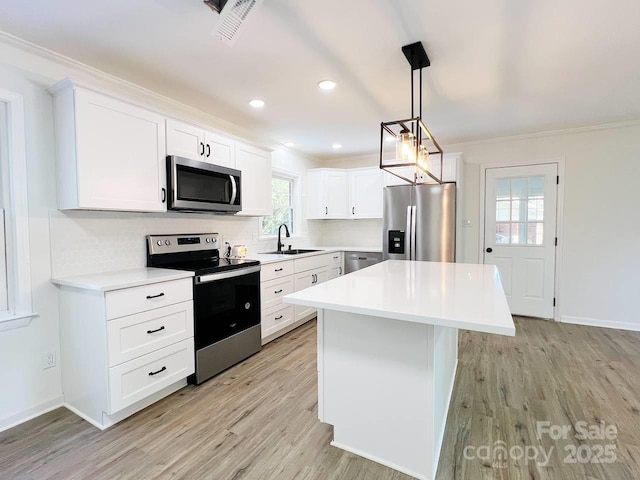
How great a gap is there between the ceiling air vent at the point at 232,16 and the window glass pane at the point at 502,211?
3.96 m

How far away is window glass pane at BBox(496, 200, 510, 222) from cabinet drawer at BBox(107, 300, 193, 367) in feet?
13.0

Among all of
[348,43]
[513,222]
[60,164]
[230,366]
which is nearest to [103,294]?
[60,164]

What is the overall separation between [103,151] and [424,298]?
2.22 meters

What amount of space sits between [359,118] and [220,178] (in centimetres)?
157

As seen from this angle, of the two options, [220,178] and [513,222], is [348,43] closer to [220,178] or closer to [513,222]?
[220,178]

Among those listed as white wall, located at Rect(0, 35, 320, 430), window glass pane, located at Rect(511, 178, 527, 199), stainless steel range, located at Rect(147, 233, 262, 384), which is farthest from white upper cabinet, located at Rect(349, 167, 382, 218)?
white wall, located at Rect(0, 35, 320, 430)

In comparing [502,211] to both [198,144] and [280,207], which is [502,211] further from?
[198,144]

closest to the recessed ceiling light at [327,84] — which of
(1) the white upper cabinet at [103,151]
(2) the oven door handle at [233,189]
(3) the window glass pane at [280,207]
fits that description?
(2) the oven door handle at [233,189]

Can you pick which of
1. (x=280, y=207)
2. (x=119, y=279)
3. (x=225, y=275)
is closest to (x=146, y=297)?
(x=119, y=279)

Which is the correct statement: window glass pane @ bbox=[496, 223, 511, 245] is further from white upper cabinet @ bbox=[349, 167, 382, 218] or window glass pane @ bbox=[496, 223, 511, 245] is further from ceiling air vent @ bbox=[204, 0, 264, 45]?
ceiling air vent @ bbox=[204, 0, 264, 45]

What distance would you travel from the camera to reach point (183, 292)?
2363 mm

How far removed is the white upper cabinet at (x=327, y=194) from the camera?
4.92 metres

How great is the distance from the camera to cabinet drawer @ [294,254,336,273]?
3.76 metres

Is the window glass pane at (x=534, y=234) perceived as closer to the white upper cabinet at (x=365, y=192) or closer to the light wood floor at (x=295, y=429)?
the light wood floor at (x=295, y=429)
